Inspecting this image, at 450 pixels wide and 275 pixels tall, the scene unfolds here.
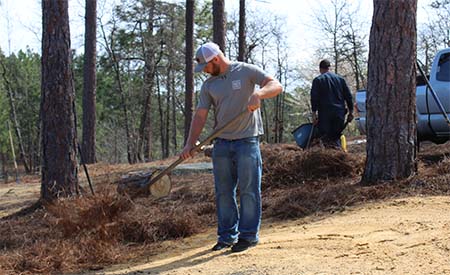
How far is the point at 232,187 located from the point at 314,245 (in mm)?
942

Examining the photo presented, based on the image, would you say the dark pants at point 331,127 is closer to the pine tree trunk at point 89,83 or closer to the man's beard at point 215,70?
the man's beard at point 215,70

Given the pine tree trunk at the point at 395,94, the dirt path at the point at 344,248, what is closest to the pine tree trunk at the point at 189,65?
the pine tree trunk at the point at 395,94

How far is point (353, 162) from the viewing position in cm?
850

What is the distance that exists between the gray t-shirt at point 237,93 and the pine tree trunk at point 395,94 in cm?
253

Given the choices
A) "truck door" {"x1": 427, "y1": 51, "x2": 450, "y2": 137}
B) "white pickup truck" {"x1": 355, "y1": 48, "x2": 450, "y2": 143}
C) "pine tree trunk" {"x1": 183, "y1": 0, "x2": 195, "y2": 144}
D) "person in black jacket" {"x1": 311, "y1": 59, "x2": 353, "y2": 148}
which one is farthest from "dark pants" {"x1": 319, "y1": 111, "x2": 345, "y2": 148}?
"pine tree trunk" {"x1": 183, "y1": 0, "x2": 195, "y2": 144}

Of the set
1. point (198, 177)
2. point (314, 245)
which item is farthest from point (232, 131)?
point (198, 177)

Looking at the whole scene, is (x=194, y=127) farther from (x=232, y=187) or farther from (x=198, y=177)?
(x=198, y=177)

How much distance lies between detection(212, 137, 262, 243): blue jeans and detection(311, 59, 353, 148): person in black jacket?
388 centimetres

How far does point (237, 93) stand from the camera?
534cm

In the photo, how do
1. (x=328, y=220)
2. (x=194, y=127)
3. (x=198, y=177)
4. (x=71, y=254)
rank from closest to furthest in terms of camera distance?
(x=194, y=127) → (x=71, y=254) → (x=328, y=220) → (x=198, y=177)

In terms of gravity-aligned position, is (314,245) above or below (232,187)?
Result: below

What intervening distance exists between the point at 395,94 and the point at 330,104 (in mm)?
1845

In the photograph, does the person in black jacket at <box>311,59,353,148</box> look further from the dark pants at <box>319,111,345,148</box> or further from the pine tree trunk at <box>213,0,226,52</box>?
the pine tree trunk at <box>213,0,226,52</box>

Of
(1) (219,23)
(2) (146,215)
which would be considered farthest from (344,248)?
(1) (219,23)
